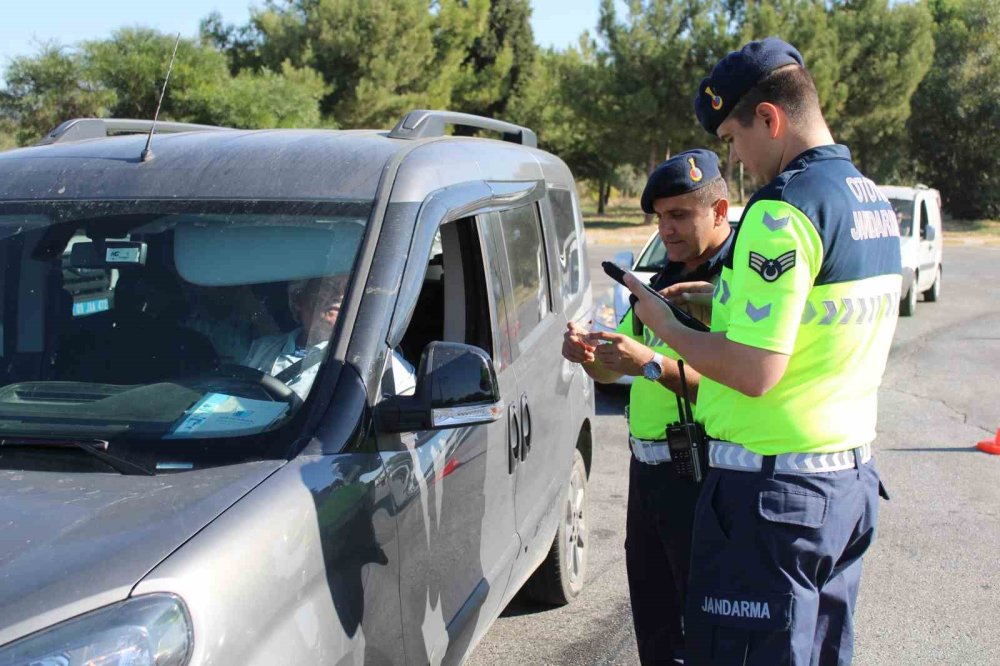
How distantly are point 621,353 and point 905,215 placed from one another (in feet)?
46.1

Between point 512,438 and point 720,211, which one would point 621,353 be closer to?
point 512,438

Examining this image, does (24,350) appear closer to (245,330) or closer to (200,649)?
(245,330)

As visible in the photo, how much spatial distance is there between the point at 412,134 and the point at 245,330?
1.02 metres

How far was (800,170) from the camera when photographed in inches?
89.6

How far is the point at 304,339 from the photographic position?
2518 mm

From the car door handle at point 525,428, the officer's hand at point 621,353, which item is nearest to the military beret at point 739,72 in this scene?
the officer's hand at point 621,353

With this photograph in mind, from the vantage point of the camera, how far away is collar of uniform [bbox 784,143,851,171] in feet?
7.57

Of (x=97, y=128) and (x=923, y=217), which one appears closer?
(x=97, y=128)

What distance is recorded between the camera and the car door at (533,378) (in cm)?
350

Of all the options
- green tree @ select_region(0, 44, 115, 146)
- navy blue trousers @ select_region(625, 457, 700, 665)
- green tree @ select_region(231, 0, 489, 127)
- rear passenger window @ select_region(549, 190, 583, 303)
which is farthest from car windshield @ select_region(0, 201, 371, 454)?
green tree @ select_region(231, 0, 489, 127)

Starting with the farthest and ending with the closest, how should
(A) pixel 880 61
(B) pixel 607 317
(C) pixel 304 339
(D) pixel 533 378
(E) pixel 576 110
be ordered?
(A) pixel 880 61
(E) pixel 576 110
(B) pixel 607 317
(D) pixel 533 378
(C) pixel 304 339

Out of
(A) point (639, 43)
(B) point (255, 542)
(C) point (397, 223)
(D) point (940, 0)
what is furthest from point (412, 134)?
(D) point (940, 0)

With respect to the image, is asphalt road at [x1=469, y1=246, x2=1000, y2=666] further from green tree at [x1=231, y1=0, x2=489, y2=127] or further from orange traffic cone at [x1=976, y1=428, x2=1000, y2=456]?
green tree at [x1=231, y1=0, x2=489, y2=127]

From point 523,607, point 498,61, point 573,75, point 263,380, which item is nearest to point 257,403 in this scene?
point 263,380
